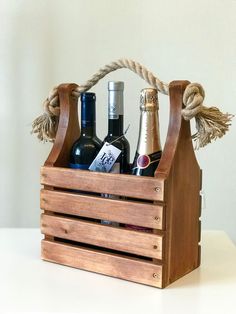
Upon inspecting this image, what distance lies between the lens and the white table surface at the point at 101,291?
62 cm

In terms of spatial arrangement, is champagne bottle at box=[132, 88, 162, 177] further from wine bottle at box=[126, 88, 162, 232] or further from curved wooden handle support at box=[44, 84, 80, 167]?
curved wooden handle support at box=[44, 84, 80, 167]

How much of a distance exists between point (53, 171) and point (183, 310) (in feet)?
1.05

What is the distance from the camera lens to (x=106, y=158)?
2.49 ft

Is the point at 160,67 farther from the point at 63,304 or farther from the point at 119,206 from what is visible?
the point at 63,304

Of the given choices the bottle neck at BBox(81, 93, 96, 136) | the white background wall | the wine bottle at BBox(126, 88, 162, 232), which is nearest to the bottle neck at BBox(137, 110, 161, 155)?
the wine bottle at BBox(126, 88, 162, 232)

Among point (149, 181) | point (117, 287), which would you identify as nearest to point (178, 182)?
point (149, 181)

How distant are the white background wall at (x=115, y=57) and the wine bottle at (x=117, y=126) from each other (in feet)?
2.01

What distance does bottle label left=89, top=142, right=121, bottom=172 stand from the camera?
756 millimetres

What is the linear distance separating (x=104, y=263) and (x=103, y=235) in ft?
0.15

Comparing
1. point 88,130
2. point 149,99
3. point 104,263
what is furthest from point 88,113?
point 104,263

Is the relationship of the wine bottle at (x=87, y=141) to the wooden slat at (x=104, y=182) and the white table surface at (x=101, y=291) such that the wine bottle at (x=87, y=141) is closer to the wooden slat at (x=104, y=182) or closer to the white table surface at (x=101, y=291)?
the wooden slat at (x=104, y=182)

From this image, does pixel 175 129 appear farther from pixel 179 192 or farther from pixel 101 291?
pixel 101 291

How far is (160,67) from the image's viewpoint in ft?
4.55

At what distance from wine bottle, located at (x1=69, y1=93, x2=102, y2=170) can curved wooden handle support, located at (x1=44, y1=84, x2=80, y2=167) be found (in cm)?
3
